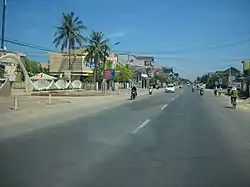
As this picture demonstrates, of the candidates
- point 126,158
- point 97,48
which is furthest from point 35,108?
point 97,48

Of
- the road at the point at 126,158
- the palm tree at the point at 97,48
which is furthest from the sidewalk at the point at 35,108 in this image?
the palm tree at the point at 97,48

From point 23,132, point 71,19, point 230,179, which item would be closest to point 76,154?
point 230,179

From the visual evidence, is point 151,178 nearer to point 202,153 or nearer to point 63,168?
point 63,168

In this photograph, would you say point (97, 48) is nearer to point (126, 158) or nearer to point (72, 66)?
point (72, 66)

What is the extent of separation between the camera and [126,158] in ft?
33.2

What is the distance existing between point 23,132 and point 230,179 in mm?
9982

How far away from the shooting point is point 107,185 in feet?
23.7

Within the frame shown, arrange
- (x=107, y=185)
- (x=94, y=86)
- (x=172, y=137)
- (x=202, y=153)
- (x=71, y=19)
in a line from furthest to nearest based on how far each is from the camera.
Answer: (x=94, y=86) < (x=71, y=19) < (x=172, y=137) < (x=202, y=153) < (x=107, y=185)

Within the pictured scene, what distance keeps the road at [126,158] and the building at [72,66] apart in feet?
260

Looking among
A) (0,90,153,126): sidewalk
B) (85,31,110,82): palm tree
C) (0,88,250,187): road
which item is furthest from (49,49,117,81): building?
(0,88,250,187): road

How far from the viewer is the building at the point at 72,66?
95.7 metres

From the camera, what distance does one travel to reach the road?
7679 mm

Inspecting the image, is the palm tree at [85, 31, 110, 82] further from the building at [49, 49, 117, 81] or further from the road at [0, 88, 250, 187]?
the road at [0, 88, 250, 187]

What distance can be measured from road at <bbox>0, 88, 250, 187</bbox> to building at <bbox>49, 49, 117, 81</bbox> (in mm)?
79189
